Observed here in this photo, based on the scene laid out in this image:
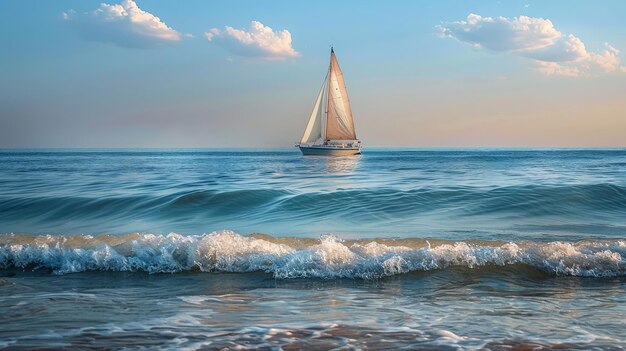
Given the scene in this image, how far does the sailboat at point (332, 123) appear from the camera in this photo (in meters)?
77.8

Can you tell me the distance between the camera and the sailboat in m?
77.8

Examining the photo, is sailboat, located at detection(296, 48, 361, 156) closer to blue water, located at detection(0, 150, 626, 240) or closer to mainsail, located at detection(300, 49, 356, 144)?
mainsail, located at detection(300, 49, 356, 144)

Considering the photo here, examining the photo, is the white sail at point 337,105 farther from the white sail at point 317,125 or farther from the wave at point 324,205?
the wave at point 324,205

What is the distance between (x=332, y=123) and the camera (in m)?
79.3

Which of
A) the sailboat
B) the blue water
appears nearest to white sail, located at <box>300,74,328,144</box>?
the sailboat

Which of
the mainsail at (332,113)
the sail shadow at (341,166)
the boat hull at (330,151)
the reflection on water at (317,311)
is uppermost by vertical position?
the mainsail at (332,113)

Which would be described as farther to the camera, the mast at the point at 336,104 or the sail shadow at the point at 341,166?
the mast at the point at 336,104

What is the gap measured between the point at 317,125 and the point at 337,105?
5766 mm

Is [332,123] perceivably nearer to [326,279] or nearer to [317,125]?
[317,125]

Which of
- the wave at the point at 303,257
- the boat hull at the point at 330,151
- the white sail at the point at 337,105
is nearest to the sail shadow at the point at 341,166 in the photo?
the boat hull at the point at 330,151

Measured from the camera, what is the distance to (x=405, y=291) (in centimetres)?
729

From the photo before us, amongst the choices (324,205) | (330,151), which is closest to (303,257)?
(324,205)

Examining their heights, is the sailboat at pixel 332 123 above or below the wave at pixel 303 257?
above

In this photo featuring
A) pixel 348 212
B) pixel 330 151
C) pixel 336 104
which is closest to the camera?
pixel 348 212
